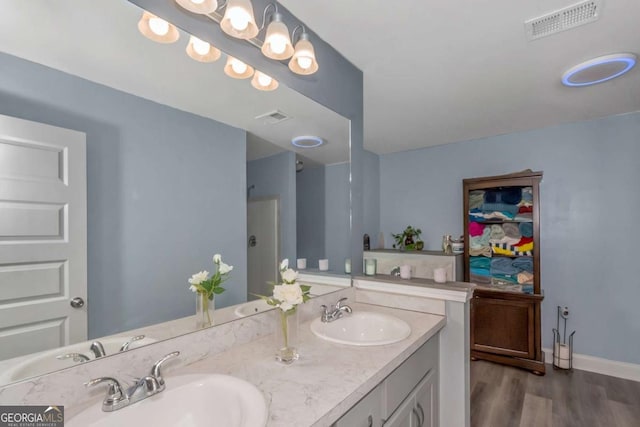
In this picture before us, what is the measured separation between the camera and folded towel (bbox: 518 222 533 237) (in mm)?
2826

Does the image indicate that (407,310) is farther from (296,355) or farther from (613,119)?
(613,119)

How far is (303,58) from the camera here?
1.39 metres

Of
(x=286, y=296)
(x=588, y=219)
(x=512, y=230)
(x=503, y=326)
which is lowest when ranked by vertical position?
(x=503, y=326)

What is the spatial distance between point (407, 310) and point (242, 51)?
156cm

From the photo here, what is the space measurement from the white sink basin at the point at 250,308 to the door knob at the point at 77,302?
0.51 metres

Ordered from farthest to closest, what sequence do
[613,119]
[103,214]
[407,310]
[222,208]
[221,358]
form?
[613,119], [407,310], [222,208], [221,358], [103,214]

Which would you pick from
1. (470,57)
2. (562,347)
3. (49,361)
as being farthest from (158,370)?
(562,347)

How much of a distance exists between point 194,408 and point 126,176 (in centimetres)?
71

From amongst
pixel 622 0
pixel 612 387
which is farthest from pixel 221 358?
pixel 612 387

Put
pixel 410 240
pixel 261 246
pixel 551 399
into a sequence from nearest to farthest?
pixel 261 246 → pixel 551 399 → pixel 410 240

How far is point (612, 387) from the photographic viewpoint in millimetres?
2451

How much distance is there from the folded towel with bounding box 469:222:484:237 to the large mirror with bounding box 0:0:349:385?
7.84 feet

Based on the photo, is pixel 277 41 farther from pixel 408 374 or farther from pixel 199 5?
pixel 408 374

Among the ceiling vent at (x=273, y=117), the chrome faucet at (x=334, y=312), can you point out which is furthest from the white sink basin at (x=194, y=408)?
the ceiling vent at (x=273, y=117)
